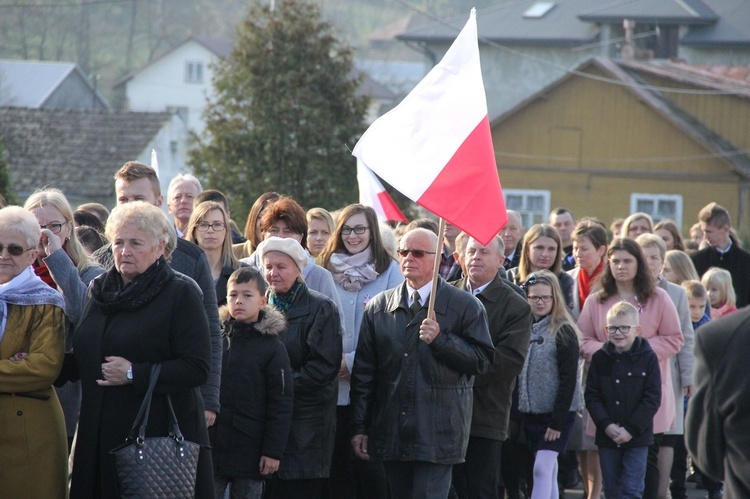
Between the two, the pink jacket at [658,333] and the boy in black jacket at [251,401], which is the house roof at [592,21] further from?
the boy in black jacket at [251,401]

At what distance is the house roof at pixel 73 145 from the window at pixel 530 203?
12.5m

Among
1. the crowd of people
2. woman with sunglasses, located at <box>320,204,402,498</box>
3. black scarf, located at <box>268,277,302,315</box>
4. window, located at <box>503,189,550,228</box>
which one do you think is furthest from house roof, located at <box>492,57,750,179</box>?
black scarf, located at <box>268,277,302,315</box>

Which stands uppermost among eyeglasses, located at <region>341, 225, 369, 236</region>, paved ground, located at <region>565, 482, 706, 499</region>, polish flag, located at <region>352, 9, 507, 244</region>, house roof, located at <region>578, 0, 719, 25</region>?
house roof, located at <region>578, 0, 719, 25</region>

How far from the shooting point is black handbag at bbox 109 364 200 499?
4828mm

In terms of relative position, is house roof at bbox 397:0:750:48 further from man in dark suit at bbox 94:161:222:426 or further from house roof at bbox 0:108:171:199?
man in dark suit at bbox 94:161:222:426

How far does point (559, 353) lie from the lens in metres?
8.00

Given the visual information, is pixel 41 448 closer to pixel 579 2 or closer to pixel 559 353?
pixel 559 353

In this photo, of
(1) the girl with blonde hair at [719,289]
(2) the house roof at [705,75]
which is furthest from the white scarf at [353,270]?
(2) the house roof at [705,75]

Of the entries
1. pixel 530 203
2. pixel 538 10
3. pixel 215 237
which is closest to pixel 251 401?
pixel 215 237

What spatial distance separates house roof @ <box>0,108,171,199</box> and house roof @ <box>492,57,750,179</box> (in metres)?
12.4

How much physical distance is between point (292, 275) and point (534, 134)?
91.6 ft

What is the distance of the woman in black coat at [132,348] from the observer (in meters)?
5.00

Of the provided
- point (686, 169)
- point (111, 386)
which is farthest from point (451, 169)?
point (686, 169)

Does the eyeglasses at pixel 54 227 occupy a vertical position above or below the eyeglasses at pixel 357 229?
below
